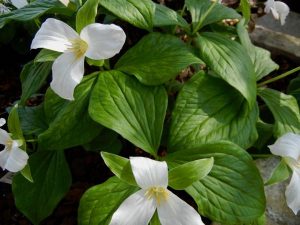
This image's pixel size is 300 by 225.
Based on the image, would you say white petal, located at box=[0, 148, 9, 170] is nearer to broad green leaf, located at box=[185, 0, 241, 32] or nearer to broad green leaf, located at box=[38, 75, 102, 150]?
broad green leaf, located at box=[38, 75, 102, 150]

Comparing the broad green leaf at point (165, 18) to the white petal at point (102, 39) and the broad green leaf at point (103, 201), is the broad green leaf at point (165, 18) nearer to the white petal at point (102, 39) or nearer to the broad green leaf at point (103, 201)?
the white petal at point (102, 39)

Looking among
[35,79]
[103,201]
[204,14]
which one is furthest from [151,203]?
[204,14]

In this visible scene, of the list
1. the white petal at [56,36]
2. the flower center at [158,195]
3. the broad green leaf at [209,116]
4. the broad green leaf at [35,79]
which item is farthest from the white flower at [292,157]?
the broad green leaf at [35,79]

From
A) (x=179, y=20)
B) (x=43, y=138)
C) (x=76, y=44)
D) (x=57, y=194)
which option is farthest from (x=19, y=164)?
(x=179, y=20)

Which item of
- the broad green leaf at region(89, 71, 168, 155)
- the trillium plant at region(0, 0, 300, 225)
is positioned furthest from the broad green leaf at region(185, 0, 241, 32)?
the broad green leaf at region(89, 71, 168, 155)

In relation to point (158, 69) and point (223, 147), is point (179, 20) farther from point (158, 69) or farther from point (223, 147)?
point (223, 147)

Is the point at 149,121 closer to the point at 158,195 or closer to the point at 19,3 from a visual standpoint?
the point at 158,195
